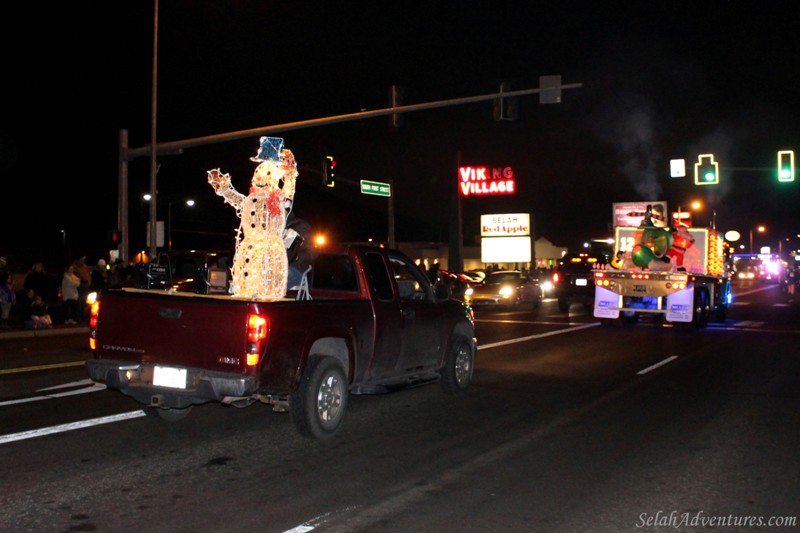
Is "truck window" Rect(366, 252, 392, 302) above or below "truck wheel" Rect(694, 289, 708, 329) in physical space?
above

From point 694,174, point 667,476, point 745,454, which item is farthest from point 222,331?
point 694,174

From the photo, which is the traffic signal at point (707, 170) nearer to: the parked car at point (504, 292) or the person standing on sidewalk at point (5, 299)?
the parked car at point (504, 292)

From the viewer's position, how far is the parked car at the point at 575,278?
27.4 metres

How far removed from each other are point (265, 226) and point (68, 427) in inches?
110

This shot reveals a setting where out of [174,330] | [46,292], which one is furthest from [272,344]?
[46,292]

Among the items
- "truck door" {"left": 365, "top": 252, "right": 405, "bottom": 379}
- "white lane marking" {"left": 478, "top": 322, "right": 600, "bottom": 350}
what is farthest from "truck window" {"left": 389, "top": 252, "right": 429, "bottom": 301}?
"white lane marking" {"left": 478, "top": 322, "right": 600, "bottom": 350}

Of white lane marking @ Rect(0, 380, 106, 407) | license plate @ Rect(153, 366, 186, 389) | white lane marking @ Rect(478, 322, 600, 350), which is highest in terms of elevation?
license plate @ Rect(153, 366, 186, 389)

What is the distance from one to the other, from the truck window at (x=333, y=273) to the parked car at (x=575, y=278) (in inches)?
767

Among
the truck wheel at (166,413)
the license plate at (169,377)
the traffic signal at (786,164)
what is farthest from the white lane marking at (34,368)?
the traffic signal at (786,164)

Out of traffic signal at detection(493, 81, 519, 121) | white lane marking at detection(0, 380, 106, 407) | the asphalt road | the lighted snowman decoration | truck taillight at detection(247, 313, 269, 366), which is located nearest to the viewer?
the asphalt road

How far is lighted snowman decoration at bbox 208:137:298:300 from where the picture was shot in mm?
8023

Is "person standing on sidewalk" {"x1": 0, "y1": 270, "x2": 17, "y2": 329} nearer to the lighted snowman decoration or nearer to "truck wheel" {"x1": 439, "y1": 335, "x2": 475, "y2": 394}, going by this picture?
"truck wheel" {"x1": 439, "y1": 335, "x2": 475, "y2": 394}

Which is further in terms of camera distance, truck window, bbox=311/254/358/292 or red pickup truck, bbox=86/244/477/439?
truck window, bbox=311/254/358/292

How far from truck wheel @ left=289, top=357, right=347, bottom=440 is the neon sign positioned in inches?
1990
